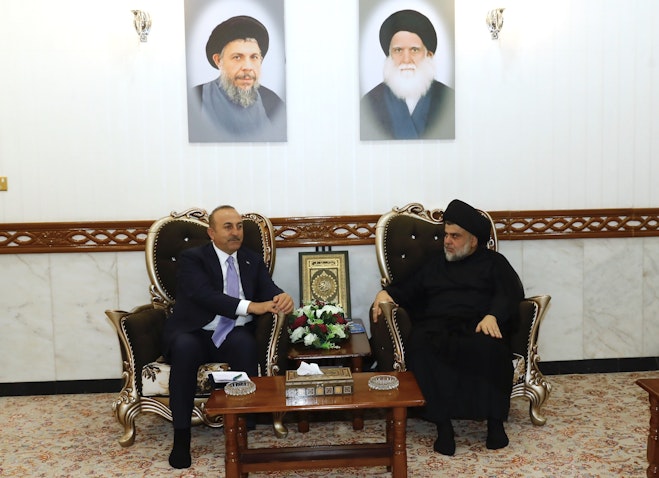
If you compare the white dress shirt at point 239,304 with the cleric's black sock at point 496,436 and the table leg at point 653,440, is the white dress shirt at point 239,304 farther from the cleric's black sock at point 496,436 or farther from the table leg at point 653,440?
the table leg at point 653,440

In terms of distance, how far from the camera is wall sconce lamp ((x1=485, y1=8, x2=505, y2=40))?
14.8 feet

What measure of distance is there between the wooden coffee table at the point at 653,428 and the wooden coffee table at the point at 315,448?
974mm

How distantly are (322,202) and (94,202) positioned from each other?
1.53 m

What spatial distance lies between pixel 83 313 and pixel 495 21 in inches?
133

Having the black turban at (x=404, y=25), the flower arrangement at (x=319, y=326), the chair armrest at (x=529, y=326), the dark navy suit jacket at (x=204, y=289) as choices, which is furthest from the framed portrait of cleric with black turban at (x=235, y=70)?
the chair armrest at (x=529, y=326)

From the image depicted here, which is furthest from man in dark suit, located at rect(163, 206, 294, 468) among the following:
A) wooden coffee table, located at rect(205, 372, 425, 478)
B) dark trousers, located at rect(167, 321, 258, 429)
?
wooden coffee table, located at rect(205, 372, 425, 478)

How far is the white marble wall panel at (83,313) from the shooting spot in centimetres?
459

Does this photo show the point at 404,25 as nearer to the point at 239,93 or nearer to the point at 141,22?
the point at 239,93

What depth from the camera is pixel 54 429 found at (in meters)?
3.96

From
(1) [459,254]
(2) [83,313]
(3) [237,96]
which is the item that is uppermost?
(3) [237,96]

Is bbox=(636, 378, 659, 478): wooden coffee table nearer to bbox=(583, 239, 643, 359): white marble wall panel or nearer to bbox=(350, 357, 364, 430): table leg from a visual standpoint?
bbox=(350, 357, 364, 430): table leg

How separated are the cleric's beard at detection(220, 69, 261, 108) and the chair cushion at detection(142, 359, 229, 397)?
181 cm

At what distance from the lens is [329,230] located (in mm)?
4660

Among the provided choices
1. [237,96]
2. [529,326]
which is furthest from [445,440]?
[237,96]
